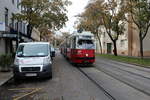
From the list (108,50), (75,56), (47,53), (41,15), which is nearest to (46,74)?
(47,53)

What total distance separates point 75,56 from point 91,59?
4.82ft

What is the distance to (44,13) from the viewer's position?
93.5 feet

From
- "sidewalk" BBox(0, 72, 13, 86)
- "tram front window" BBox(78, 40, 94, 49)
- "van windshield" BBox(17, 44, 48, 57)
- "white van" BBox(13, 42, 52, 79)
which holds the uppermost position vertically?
"tram front window" BBox(78, 40, 94, 49)

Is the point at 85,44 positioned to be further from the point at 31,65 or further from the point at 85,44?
the point at 31,65

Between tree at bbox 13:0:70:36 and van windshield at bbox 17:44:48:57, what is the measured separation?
14333 millimetres

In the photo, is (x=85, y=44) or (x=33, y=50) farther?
(x=85, y=44)

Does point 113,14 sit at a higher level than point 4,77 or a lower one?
higher

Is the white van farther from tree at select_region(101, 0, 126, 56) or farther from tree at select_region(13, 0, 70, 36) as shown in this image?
tree at select_region(101, 0, 126, 56)

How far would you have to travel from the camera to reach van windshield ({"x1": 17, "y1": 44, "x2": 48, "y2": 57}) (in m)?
12.0

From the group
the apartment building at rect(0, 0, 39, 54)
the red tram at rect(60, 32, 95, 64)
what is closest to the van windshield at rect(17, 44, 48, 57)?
the red tram at rect(60, 32, 95, 64)

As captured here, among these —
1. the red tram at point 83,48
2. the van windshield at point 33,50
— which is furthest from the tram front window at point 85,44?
the van windshield at point 33,50

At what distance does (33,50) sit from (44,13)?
664 inches

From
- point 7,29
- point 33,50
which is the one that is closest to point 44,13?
point 7,29

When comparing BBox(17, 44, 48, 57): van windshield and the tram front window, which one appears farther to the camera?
the tram front window
